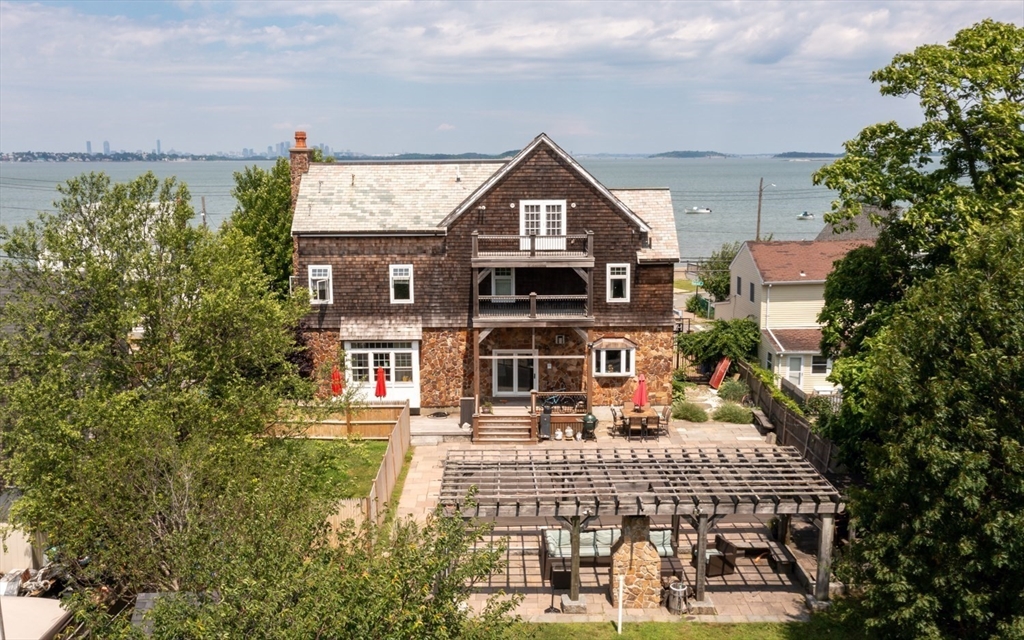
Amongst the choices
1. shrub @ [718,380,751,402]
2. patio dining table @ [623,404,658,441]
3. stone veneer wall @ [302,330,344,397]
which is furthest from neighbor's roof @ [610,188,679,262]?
stone veneer wall @ [302,330,344,397]

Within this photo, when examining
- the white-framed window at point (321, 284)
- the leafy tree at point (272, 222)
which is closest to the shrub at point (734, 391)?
the white-framed window at point (321, 284)

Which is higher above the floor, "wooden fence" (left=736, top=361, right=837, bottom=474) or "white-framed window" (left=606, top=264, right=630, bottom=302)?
"white-framed window" (left=606, top=264, right=630, bottom=302)

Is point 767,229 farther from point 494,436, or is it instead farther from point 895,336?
point 895,336

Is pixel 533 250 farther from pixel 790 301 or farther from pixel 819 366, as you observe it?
pixel 819 366

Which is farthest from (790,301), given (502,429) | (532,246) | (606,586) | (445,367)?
(606,586)

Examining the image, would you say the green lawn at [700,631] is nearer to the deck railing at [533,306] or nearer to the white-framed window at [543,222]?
the deck railing at [533,306]

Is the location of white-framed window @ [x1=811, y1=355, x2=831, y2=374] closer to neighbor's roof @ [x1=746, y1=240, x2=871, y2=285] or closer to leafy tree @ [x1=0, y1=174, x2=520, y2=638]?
neighbor's roof @ [x1=746, y1=240, x2=871, y2=285]

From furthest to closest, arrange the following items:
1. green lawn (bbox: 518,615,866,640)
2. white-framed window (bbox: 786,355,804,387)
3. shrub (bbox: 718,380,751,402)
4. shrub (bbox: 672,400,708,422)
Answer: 1. white-framed window (bbox: 786,355,804,387)
2. shrub (bbox: 718,380,751,402)
3. shrub (bbox: 672,400,708,422)
4. green lawn (bbox: 518,615,866,640)
